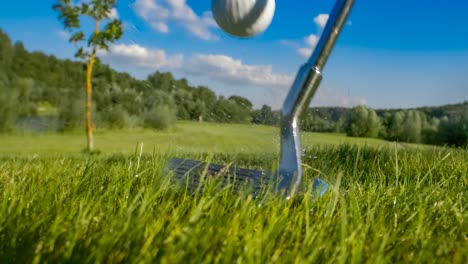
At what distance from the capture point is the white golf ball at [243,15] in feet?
5.66

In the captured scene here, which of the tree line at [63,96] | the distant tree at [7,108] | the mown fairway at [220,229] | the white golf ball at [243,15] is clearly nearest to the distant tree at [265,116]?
the white golf ball at [243,15]

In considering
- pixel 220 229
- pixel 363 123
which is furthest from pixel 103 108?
pixel 220 229

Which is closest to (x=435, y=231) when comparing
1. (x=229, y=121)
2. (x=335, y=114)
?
(x=229, y=121)

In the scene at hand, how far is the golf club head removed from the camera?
4.34 feet

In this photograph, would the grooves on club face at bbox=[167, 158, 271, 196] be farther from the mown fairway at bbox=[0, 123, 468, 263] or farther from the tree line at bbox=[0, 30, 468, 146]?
the tree line at bbox=[0, 30, 468, 146]

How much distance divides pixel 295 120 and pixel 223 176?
0.92ft

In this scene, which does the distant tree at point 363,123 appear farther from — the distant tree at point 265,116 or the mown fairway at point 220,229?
the mown fairway at point 220,229

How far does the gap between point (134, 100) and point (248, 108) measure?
7.61 metres

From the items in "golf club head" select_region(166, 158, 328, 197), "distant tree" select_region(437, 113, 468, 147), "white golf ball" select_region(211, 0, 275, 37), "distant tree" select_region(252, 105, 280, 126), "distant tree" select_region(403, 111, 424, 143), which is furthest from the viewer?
"distant tree" select_region(403, 111, 424, 143)

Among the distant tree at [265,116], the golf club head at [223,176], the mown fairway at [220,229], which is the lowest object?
the mown fairway at [220,229]

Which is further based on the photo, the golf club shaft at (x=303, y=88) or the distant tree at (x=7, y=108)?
the distant tree at (x=7, y=108)

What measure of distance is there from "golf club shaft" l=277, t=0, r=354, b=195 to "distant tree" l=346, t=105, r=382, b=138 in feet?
23.1

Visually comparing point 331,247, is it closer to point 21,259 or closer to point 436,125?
point 21,259

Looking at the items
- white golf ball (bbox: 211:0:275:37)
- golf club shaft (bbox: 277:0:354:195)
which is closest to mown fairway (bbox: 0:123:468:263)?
golf club shaft (bbox: 277:0:354:195)
